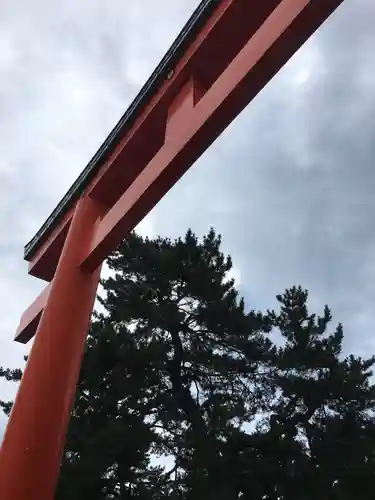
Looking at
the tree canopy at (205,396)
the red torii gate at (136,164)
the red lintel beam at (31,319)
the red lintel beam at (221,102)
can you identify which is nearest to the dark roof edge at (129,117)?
the red torii gate at (136,164)

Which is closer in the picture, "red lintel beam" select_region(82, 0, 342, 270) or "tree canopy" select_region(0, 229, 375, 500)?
"red lintel beam" select_region(82, 0, 342, 270)

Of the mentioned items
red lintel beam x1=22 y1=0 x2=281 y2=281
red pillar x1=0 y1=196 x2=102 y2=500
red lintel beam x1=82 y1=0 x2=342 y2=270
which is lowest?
red pillar x1=0 y1=196 x2=102 y2=500

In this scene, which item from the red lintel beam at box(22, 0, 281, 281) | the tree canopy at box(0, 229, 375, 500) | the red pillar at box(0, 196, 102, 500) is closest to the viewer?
the red pillar at box(0, 196, 102, 500)

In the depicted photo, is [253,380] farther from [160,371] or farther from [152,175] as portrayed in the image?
[152,175]

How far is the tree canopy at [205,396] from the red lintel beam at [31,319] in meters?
3.20

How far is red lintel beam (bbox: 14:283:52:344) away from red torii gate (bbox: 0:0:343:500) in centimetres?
2

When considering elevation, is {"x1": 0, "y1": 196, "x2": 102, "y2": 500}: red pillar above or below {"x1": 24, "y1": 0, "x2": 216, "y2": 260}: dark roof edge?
below

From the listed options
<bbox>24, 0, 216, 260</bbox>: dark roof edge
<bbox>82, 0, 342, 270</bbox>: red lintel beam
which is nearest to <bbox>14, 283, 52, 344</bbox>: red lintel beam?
<bbox>24, 0, 216, 260</bbox>: dark roof edge

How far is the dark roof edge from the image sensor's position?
2443 millimetres

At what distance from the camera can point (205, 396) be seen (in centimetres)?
802

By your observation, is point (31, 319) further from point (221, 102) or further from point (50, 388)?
point (221, 102)

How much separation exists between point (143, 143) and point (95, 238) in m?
0.63

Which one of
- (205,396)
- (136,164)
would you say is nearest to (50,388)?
(136,164)

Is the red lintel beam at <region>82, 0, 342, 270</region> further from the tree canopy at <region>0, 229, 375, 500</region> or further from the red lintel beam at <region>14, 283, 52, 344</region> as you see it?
the tree canopy at <region>0, 229, 375, 500</region>
